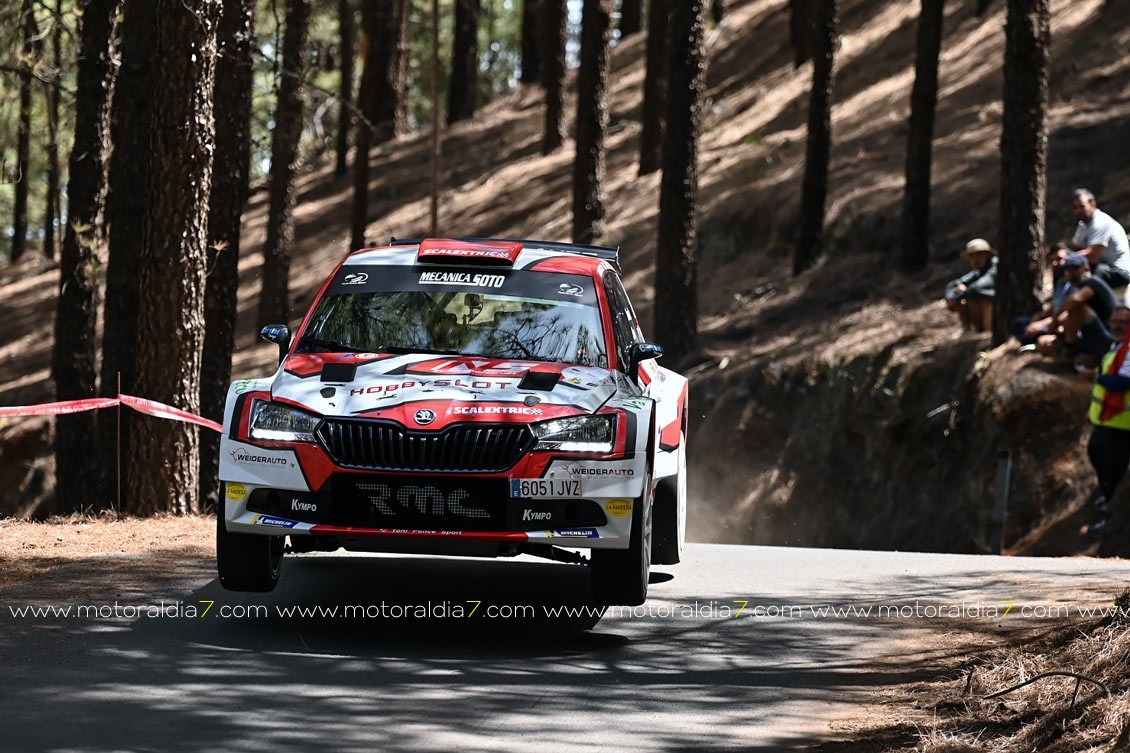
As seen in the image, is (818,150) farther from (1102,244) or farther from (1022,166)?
(1102,244)

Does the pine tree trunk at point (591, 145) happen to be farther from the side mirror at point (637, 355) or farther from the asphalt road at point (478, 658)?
the side mirror at point (637, 355)

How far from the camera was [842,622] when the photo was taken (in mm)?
9695

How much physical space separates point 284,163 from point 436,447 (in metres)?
19.8

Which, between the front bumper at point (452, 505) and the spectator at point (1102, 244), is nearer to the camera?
the front bumper at point (452, 505)

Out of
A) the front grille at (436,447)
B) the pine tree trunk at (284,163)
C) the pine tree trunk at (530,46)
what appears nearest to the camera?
the front grille at (436,447)

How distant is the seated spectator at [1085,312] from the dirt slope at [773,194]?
3.05 m

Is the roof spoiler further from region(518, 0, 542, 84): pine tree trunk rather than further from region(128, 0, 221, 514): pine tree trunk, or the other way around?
region(518, 0, 542, 84): pine tree trunk

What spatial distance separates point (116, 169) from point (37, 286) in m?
31.2

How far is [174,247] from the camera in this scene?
14531mm

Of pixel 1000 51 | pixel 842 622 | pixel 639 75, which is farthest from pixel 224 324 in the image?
pixel 639 75

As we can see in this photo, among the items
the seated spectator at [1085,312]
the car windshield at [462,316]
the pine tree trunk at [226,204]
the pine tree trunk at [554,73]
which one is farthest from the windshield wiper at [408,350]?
the pine tree trunk at [554,73]

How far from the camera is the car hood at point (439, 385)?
27.5 feet

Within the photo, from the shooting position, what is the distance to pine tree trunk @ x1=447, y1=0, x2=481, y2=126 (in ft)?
165

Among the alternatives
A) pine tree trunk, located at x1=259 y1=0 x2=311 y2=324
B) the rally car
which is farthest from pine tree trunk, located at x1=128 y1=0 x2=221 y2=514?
pine tree trunk, located at x1=259 y1=0 x2=311 y2=324
